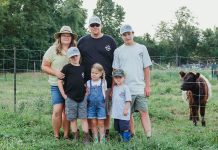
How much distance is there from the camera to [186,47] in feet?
207

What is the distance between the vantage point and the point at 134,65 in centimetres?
689

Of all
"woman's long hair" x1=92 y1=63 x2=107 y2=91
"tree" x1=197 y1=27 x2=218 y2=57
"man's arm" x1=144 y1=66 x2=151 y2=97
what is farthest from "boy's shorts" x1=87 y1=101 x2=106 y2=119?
"tree" x1=197 y1=27 x2=218 y2=57

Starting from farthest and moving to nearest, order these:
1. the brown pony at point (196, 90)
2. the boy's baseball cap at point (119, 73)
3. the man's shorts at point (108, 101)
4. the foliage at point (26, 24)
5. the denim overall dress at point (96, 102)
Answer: the foliage at point (26, 24) → the brown pony at point (196, 90) → the man's shorts at point (108, 101) → the denim overall dress at point (96, 102) → the boy's baseball cap at point (119, 73)

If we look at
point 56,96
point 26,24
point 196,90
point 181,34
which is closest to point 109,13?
point 181,34

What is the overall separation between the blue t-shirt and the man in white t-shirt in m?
0.15

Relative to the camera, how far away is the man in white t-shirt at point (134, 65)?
688 centimetres

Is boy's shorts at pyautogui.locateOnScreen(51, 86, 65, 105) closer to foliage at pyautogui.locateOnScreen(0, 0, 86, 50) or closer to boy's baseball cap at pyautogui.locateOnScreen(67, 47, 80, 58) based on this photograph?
boy's baseball cap at pyautogui.locateOnScreen(67, 47, 80, 58)

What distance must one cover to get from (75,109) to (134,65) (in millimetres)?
1230

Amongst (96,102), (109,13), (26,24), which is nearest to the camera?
(96,102)

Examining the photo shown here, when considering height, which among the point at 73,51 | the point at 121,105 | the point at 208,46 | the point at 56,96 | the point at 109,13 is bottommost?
the point at 121,105

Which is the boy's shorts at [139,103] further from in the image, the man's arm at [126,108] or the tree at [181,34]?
the tree at [181,34]

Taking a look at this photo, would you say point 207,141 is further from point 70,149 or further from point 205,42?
point 205,42

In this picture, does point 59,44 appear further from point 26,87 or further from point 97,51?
point 26,87

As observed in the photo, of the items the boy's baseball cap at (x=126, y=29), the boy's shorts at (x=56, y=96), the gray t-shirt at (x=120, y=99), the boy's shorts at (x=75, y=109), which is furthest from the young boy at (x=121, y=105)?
the boy's shorts at (x=56, y=96)
